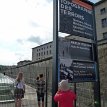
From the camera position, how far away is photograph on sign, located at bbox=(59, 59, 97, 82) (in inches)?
275

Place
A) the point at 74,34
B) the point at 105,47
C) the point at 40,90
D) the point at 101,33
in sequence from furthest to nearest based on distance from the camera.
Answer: the point at 101,33, the point at 105,47, the point at 40,90, the point at 74,34

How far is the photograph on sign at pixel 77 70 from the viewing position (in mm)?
6990

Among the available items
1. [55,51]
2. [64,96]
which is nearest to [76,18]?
[55,51]

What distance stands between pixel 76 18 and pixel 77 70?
1.46 m

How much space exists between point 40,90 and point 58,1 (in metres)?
4.70

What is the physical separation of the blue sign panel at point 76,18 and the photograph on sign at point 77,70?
2.66 feet

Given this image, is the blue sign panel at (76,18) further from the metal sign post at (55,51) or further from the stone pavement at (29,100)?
the stone pavement at (29,100)

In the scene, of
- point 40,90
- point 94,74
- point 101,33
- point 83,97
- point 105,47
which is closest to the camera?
point 94,74

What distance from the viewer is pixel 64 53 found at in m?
7.16

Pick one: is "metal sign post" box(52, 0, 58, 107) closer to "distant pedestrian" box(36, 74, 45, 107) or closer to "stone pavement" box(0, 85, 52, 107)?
"distant pedestrian" box(36, 74, 45, 107)

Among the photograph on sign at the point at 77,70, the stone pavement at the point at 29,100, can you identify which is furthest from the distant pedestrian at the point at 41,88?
the photograph on sign at the point at 77,70

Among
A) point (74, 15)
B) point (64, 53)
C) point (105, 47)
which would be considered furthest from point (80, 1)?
point (105, 47)

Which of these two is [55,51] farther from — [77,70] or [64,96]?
[64,96]

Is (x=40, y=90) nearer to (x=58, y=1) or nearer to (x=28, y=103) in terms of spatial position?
(x=28, y=103)
